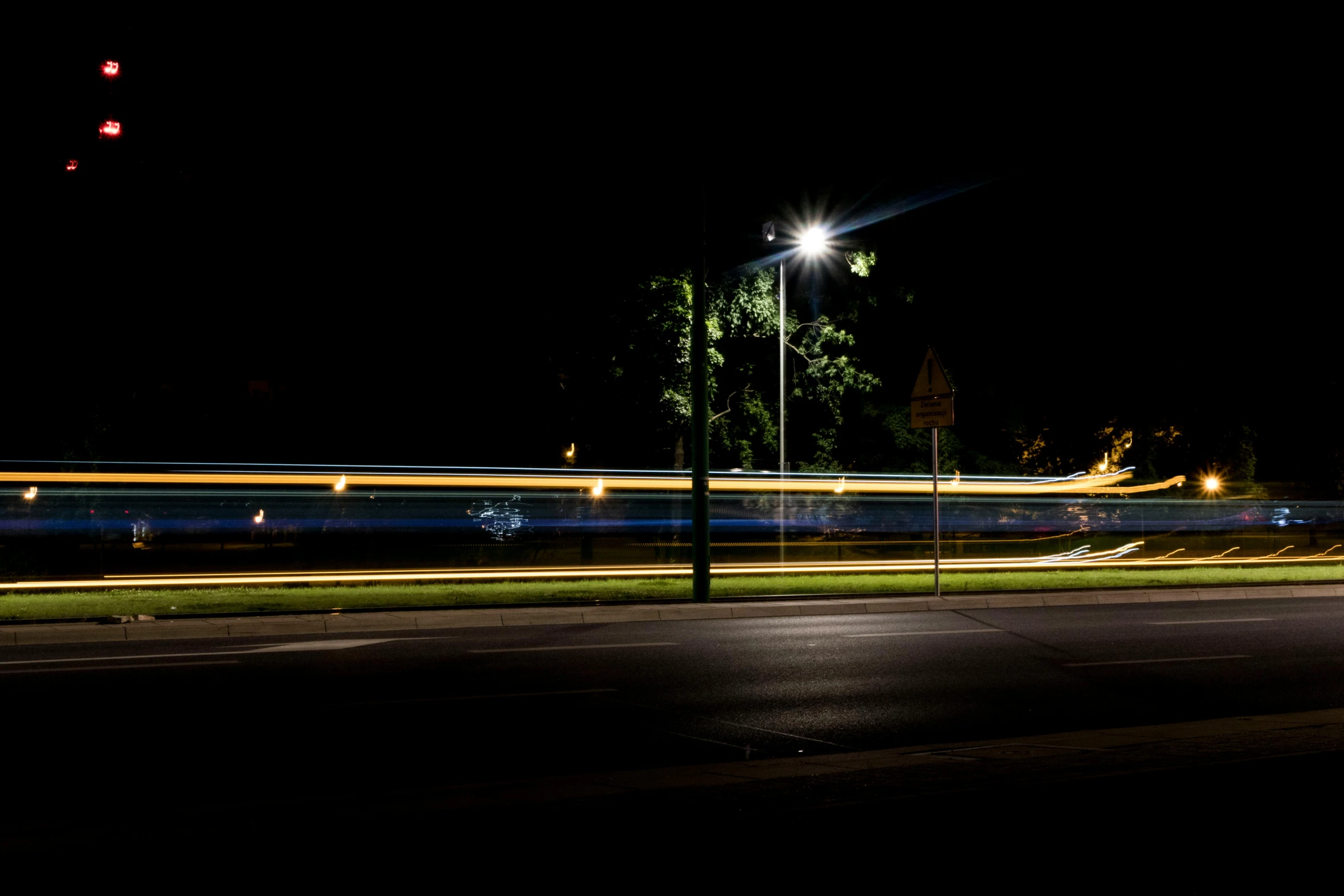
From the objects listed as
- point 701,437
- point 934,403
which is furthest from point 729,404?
point 934,403

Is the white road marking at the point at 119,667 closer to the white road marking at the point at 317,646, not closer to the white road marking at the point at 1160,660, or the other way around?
the white road marking at the point at 317,646

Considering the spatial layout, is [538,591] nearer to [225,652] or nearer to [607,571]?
[607,571]

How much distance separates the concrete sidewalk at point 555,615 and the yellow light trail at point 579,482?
7.81 m

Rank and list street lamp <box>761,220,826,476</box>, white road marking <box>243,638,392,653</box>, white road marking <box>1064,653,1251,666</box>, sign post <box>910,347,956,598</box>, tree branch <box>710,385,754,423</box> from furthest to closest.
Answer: tree branch <box>710,385,754,423</box> < street lamp <box>761,220,826,476</box> < sign post <box>910,347,956,598</box> < white road marking <box>243,638,392,653</box> < white road marking <box>1064,653,1251,666</box>

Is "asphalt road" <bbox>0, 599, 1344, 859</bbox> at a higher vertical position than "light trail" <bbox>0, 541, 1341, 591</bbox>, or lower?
lower

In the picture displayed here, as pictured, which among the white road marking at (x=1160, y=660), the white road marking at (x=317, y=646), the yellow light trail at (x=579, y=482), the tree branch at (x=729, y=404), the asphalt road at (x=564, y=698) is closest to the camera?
the asphalt road at (x=564, y=698)

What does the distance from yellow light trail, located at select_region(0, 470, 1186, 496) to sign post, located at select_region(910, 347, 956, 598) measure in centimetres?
776

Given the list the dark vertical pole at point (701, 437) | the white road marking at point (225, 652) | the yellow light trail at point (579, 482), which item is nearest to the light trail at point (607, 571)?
the yellow light trail at point (579, 482)

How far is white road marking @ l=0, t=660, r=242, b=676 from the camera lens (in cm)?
1110

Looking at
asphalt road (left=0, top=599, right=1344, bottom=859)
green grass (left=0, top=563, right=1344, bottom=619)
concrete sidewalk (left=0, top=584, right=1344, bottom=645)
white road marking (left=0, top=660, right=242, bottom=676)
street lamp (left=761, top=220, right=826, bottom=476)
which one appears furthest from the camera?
street lamp (left=761, top=220, right=826, bottom=476)

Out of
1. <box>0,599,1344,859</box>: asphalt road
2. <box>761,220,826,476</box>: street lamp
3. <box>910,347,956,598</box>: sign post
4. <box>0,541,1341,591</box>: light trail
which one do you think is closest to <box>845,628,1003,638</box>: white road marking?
<box>0,599,1344,859</box>: asphalt road

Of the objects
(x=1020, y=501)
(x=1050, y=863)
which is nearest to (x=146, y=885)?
(x=1050, y=863)

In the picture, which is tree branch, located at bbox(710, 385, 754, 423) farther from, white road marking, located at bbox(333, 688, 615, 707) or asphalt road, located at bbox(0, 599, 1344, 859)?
white road marking, located at bbox(333, 688, 615, 707)

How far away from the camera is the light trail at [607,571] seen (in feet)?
69.5
